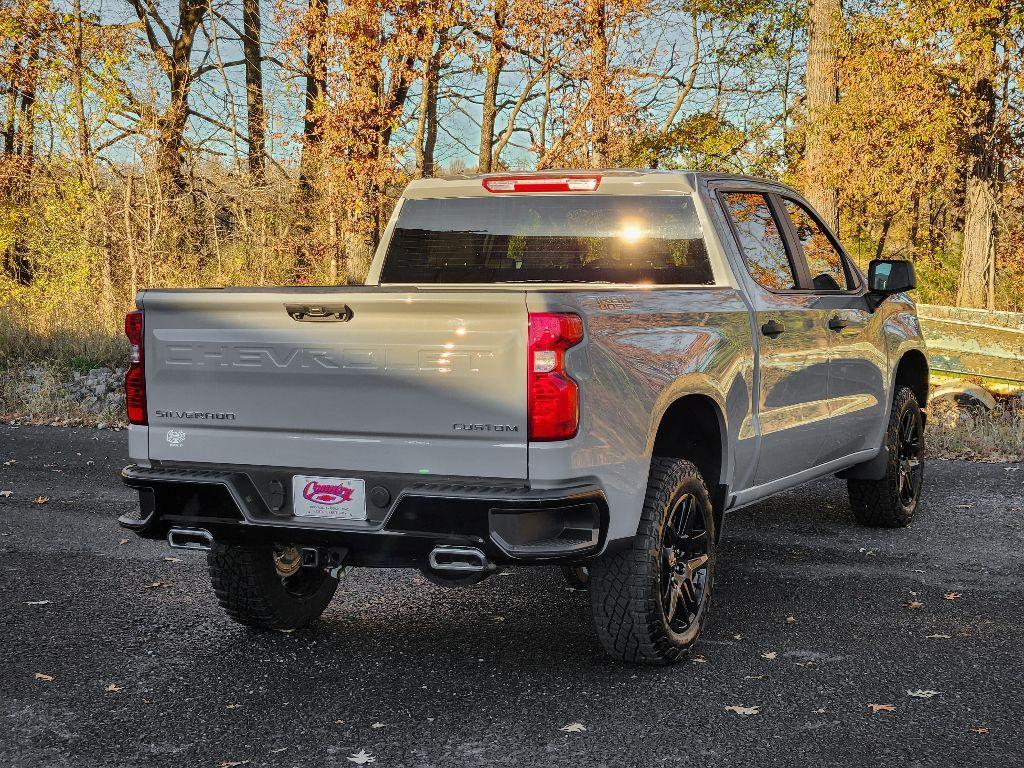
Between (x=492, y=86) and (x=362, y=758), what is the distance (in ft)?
62.6

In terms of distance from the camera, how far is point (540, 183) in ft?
20.4

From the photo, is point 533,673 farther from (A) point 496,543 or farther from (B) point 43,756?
(B) point 43,756

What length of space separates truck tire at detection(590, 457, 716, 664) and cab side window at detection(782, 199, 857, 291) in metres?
2.09

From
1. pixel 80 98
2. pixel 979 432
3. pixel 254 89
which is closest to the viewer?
pixel 979 432

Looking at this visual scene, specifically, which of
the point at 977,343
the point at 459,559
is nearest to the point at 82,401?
the point at 977,343

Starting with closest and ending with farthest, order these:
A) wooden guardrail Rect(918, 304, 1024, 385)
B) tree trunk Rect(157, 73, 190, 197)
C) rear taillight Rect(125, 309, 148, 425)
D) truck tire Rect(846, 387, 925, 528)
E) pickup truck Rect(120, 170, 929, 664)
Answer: pickup truck Rect(120, 170, 929, 664), rear taillight Rect(125, 309, 148, 425), truck tire Rect(846, 387, 925, 528), wooden guardrail Rect(918, 304, 1024, 385), tree trunk Rect(157, 73, 190, 197)

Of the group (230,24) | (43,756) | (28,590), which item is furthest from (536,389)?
(230,24)

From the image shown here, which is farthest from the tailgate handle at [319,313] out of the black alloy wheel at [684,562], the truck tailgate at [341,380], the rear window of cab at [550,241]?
the rear window of cab at [550,241]

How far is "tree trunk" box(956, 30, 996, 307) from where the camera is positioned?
70.3 feet

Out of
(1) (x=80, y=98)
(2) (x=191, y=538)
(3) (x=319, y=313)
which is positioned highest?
(1) (x=80, y=98)

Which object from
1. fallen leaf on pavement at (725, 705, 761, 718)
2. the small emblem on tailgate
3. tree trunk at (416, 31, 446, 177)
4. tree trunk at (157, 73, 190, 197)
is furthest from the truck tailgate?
tree trunk at (157, 73, 190, 197)

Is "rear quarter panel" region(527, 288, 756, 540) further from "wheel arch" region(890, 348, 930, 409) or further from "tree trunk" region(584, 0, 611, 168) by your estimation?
"tree trunk" region(584, 0, 611, 168)

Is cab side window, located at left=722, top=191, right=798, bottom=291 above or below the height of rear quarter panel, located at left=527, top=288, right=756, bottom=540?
above

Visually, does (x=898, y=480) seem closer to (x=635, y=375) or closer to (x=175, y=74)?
(x=635, y=375)
